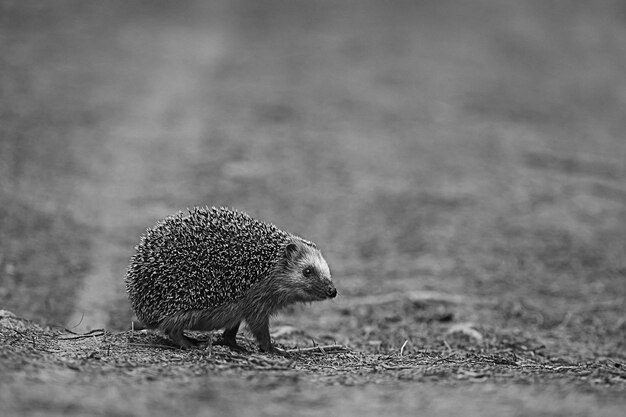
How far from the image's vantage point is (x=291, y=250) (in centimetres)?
909

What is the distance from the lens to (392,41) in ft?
124

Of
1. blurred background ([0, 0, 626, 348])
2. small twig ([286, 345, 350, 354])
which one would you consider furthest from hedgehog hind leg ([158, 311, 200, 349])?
blurred background ([0, 0, 626, 348])

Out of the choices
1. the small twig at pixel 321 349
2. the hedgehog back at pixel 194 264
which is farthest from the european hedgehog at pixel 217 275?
the small twig at pixel 321 349

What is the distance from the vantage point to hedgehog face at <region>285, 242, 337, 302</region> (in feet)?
29.8

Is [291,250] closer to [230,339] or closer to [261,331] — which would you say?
[261,331]

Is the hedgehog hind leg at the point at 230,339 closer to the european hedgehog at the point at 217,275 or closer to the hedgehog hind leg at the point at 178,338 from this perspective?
the european hedgehog at the point at 217,275

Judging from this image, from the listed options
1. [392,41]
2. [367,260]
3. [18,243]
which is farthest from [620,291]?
[392,41]

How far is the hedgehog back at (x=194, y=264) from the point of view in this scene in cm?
839

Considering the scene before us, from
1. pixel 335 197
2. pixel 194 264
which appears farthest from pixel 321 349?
pixel 335 197

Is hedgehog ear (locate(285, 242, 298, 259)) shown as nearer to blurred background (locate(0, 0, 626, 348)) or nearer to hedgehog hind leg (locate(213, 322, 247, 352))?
hedgehog hind leg (locate(213, 322, 247, 352))

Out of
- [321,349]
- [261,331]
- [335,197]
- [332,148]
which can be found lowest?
[321,349]

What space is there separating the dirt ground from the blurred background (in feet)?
0.32

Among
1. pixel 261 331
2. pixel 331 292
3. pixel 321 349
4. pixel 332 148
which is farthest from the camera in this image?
pixel 332 148

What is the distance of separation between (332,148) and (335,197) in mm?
4242
